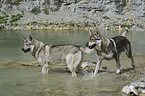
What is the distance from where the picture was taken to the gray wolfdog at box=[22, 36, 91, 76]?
10.8 meters

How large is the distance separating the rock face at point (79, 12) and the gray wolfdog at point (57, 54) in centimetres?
5884

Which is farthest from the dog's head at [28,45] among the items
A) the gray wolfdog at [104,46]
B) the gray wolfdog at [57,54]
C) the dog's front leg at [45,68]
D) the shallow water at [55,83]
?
the gray wolfdog at [104,46]

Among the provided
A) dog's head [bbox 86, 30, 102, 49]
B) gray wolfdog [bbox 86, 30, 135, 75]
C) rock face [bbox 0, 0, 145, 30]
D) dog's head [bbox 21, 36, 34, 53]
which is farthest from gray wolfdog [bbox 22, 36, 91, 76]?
rock face [bbox 0, 0, 145, 30]

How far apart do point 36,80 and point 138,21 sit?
2877 inches

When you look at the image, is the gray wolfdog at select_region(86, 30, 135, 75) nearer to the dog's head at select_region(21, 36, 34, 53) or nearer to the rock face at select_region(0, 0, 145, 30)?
the dog's head at select_region(21, 36, 34, 53)

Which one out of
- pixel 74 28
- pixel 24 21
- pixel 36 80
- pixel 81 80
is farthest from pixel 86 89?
pixel 24 21

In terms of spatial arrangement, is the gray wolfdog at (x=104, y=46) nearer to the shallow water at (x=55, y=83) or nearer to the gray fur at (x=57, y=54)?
the gray fur at (x=57, y=54)

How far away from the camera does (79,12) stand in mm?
84750

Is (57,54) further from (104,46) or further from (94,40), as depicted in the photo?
(104,46)

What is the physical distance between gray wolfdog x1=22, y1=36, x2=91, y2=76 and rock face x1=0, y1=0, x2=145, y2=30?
58843mm

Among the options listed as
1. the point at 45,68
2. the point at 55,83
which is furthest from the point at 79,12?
the point at 55,83

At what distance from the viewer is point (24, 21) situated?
74.2 meters

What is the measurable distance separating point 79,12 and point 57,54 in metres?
74.7

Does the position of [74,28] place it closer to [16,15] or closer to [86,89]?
[16,15]
